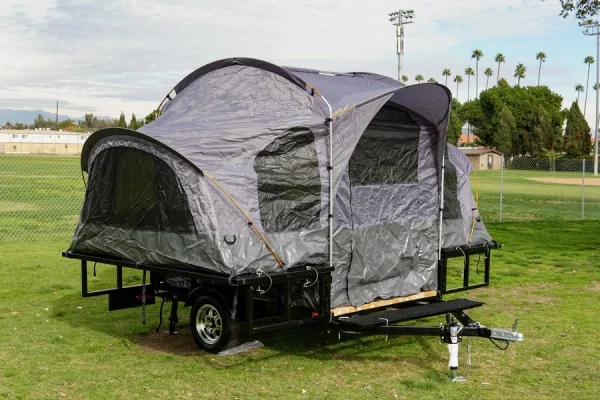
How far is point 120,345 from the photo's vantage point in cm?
807

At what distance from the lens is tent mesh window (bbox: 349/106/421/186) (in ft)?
27.0

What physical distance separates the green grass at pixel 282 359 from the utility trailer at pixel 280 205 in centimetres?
36

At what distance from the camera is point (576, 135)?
270 ft

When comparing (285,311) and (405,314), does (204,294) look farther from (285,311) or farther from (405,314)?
(405,314)

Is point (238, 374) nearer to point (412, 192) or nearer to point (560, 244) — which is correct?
point (412, 192)

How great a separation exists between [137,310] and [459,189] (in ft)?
14.8

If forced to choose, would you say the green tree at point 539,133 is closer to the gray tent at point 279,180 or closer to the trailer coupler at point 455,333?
the gray tent at point 279,180

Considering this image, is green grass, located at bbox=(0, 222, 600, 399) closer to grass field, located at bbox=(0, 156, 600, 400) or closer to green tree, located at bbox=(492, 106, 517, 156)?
grass field, located at bbox=(0, 156, 600, 400)

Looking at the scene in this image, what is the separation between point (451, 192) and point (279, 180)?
2817mm

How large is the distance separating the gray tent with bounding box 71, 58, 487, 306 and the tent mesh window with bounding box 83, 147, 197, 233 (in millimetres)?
15

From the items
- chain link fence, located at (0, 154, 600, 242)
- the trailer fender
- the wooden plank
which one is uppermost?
the trailer fender

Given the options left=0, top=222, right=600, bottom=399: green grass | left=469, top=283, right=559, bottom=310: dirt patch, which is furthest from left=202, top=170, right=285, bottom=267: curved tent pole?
left=469, top=283, right=559, bottom=310: dirt patch

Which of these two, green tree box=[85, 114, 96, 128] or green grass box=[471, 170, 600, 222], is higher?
green tree box=[85, 114, 96, 128]

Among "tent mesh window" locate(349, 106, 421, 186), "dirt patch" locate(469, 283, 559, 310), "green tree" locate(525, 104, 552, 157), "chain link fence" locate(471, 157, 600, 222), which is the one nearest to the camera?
"tent mesh window" locate(349, 106, 421, 186)
